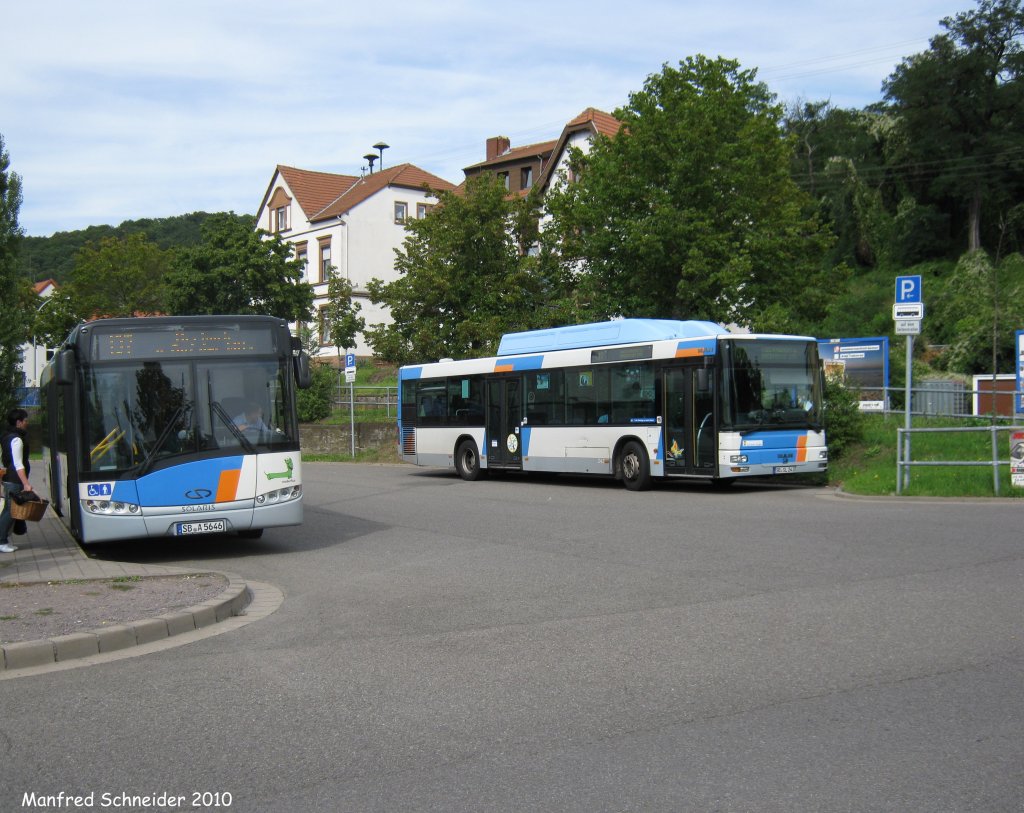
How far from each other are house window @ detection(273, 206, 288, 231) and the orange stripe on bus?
60573 millimetres

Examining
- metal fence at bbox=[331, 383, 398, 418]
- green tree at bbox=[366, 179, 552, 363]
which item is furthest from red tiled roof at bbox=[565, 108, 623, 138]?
metal fence at bbox=[331, 383, 398, 418]

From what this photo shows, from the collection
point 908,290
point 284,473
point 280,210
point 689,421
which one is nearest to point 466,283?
point 689,421

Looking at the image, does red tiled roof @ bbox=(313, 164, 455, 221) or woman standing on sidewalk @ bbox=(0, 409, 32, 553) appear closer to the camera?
woman standing on sidewalk @ bbox=(0, 409, 32, 553)

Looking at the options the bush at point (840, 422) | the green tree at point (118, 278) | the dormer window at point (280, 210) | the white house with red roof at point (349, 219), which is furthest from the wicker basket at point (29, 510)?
the dormer window at point (280, 210)

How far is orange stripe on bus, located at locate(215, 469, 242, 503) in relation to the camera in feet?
42.9

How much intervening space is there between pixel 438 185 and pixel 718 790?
6915 cm

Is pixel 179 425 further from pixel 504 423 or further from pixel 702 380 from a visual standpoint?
pixel 504 423

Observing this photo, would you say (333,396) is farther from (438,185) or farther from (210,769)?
(210,769)

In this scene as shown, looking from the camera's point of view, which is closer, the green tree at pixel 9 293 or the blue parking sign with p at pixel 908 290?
the blue parking sign with p at pixel 908 290

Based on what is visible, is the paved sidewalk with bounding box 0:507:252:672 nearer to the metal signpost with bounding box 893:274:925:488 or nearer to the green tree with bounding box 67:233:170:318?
the metal signpost with bounding box 893:274:925:488

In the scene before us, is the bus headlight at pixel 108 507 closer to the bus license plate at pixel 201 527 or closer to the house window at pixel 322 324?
the bus license plate at pixel 201 527

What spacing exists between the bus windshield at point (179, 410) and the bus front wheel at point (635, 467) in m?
9.76

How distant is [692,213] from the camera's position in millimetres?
32469

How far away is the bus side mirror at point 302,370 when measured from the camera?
13336 mm
